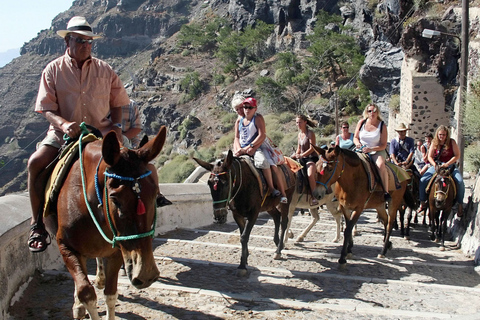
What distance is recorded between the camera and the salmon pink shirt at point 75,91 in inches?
197

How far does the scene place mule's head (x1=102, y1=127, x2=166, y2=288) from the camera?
12.1 ft

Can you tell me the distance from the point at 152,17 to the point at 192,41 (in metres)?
56.9

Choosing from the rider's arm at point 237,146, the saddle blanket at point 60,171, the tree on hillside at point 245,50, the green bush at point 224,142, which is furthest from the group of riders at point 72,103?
the tree on hillside at point 245,50

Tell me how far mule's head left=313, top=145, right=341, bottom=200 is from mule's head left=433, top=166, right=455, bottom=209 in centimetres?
288

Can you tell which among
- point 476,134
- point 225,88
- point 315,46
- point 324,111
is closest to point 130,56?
point 225,88

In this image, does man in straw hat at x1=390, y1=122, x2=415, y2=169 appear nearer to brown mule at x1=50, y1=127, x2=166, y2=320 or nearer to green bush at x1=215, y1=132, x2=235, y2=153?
brown mule at x1=50, y1=127, x2=166, y2=320

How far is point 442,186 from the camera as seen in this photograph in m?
9.80

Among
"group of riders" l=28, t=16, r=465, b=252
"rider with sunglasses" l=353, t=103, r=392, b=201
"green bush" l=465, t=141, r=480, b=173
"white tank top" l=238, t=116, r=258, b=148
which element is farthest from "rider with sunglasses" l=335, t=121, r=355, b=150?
"green bush" l=465, t=141, r=480, b=173

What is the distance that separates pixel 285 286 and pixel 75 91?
11.7 ft

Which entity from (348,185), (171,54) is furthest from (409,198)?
(171,54)

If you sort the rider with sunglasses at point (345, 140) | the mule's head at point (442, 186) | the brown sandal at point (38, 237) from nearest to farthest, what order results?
the brown sandal at point (38, 237), the mule's head at point (442, 186), the rider with sunglasses at point (345, 140)

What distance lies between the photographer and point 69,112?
16.8 ft

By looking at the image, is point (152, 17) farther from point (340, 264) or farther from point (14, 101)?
point (340, 264)

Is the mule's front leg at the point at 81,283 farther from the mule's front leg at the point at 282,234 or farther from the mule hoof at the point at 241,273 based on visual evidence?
the mule's front leg at the point at 282,234
